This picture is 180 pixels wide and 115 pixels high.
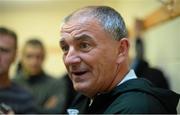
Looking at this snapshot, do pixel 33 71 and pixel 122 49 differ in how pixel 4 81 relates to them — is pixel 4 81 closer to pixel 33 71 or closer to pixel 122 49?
pixel 33 71

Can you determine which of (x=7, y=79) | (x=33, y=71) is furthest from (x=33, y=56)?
(x=7, y=79)

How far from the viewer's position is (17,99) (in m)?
2.18

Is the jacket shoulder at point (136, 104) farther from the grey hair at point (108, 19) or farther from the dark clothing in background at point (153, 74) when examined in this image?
the dark clothing in background at point (153, 74)

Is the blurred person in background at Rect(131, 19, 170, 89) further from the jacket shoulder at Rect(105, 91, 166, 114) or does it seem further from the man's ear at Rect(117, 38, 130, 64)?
the jacket shoulder at Rect(105, 91, 166, 114)

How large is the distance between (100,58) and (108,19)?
14 cm

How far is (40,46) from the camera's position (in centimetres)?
313

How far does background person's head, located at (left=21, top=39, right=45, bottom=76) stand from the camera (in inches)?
122

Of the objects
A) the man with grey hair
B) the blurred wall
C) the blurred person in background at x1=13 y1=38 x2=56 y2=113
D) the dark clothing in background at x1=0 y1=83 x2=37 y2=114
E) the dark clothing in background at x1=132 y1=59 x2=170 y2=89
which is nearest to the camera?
the man with grey hair

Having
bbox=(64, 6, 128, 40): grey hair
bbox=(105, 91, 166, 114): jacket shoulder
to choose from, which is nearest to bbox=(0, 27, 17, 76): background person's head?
bbox=(64, 6, 128, 40): grey hair

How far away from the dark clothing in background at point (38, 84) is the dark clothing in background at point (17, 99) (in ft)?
1.95

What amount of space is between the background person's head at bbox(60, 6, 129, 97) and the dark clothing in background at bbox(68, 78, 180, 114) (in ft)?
0.18

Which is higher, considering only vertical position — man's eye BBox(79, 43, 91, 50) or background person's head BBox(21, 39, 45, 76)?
man's eye BBox(79, 43, 91, 50)

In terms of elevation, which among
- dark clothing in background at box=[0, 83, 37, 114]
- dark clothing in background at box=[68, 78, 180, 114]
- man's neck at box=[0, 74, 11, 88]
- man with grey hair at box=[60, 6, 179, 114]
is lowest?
dark clothing in background at box=[0, 83, 37, 114]

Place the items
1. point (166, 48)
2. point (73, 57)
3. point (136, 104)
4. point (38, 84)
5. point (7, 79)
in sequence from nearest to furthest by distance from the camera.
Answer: point (136, 104), point (73, 57), point (166, 48), point (7, 79), point (38, 84)
